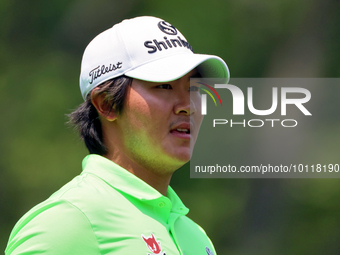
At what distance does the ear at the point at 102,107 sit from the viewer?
2.02 meters

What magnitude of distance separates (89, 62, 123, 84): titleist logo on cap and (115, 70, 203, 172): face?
0.09m

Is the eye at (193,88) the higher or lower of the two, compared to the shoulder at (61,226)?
higher

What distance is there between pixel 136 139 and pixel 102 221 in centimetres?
42

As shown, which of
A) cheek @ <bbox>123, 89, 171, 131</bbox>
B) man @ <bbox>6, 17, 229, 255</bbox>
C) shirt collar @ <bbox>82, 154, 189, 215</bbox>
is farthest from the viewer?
cheek @ <bbox>123, 89, 171, 131</bbox>

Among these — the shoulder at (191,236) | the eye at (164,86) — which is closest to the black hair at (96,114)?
the eye at (164,86)

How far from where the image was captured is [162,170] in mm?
1956

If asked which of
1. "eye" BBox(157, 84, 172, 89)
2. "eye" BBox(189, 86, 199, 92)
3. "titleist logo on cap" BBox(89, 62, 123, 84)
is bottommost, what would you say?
"eye" BBox(189, 86, 199, 92)

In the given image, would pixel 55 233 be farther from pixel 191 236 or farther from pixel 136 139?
pixel 191 236

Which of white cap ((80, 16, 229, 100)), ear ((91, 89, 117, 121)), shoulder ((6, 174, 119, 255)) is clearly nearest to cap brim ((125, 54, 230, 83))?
white cap ((80, 16, 229, 100))

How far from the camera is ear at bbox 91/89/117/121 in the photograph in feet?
6.62

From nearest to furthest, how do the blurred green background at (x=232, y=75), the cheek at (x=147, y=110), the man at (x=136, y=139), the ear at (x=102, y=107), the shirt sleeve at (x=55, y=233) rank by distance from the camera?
1. the shirt sleeve at (x=55, y=233)
2. the man at (x=136, y=139)
3. the cheek at (x=147, y=110)
4. the ear at (x=102, y=107)
5. the blurred green background at (x=232, y=75)

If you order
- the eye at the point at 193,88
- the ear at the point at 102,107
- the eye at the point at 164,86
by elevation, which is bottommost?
the ear at the point at 102,107

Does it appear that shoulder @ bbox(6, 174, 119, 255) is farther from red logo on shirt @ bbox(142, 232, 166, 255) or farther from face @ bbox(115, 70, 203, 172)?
face @ bbox(115, 70, 203, 172)

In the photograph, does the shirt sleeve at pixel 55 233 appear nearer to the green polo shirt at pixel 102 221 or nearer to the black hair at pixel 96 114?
the green polo shirt at pixel 102 221
